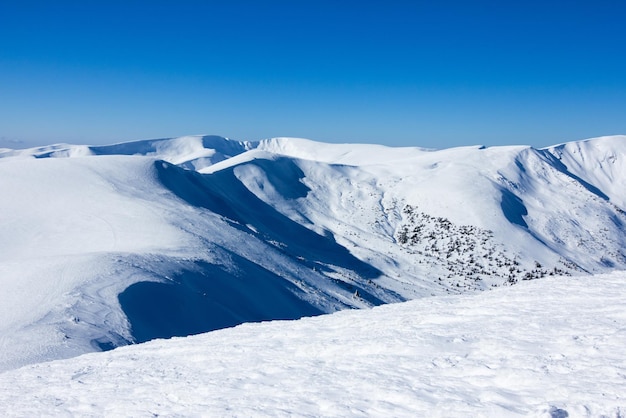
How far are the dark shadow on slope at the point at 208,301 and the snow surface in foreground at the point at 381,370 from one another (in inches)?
266

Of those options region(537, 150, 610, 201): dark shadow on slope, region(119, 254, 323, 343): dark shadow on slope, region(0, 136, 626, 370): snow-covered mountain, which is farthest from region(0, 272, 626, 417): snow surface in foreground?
region(537, 150, 610, 201): dark shadow on slope

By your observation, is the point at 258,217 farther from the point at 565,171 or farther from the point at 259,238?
the point at 565,171

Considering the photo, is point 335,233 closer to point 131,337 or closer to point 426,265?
point 426,265

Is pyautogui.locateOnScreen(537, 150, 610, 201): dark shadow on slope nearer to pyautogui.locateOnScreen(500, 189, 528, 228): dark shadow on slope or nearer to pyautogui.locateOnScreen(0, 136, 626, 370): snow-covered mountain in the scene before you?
pyautogui.locateOnScreen(0, 136, 626, 370): snow-covered mountain

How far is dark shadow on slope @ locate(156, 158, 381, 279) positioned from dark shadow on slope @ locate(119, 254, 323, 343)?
9415 mm

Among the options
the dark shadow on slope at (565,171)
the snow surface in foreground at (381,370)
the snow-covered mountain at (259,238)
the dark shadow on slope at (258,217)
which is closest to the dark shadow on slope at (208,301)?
the snow-covered mountain at (259,238)

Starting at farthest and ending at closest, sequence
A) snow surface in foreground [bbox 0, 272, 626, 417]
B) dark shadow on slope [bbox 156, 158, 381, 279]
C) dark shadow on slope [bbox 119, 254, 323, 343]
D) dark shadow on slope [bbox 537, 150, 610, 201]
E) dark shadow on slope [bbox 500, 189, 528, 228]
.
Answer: dark shadow on slope [bbox 537, 150, 610, 201], dark shadow on slope [bbox 500, 189, 528, 228], dark shadow on slope [bbox 156, 158, 381, 279], dark shadow on slope [bbox 119, 254, 323, 343], snow surface in foreground [bbox 0, 272, 626, 417]

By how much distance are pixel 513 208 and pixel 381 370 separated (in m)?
62.6

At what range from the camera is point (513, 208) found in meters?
63.2

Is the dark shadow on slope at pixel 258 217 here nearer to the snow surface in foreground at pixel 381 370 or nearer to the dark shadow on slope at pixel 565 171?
the snow surface in foreground at pixel 381 370

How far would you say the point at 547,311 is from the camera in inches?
360

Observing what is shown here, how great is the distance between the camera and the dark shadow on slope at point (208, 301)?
16.9 m

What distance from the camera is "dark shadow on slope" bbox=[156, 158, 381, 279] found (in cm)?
4088

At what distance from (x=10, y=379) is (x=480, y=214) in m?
56.4
